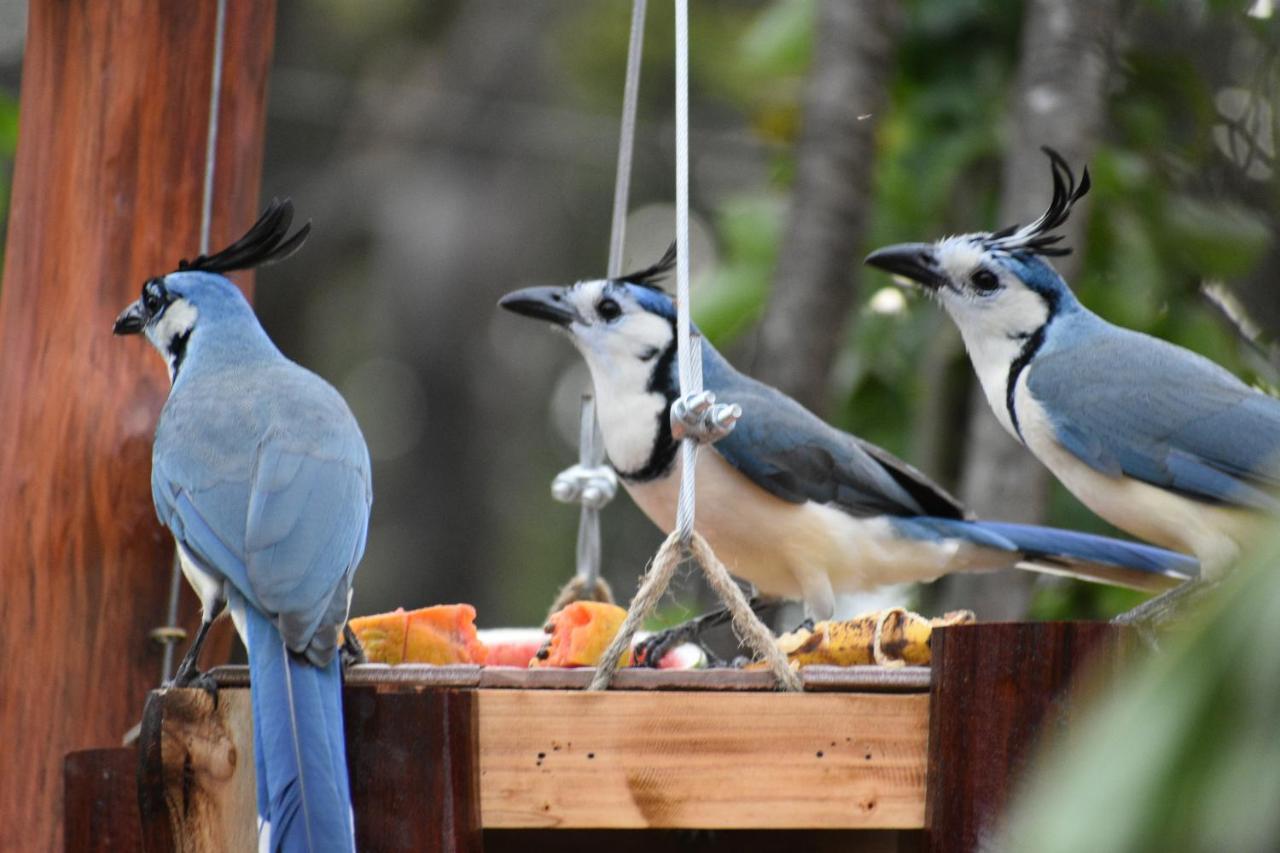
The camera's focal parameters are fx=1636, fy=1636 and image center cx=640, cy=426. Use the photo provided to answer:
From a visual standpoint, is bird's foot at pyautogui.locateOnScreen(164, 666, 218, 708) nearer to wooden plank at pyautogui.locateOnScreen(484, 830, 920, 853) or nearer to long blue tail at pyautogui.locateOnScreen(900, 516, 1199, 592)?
wooden plank at pyautogui.locateOnScreen(484, 830, 920, 853)

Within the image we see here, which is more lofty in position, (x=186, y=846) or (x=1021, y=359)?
(x=1021, y=359)

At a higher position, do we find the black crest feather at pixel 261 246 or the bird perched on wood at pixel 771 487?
the black crest feather at pixel 261 246

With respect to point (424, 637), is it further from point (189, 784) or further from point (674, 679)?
point (674, 679)

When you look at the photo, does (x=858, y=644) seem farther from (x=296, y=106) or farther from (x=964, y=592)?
(x=296, y=106)

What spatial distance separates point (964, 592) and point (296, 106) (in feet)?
24.2

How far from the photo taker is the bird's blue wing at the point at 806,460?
3688mm

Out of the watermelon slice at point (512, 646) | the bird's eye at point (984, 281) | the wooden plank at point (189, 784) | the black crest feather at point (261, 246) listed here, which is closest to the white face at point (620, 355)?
the watermelon slice at point (512, 646)

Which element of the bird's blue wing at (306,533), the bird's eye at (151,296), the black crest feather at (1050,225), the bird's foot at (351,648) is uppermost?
the black crest feather at (1050,225)

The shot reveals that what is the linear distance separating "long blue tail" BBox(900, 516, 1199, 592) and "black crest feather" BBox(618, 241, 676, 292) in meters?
0.83

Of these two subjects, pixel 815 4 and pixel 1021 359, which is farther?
pixel 815 4

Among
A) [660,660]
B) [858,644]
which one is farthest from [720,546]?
[858,644]

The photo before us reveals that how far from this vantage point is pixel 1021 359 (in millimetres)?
3518

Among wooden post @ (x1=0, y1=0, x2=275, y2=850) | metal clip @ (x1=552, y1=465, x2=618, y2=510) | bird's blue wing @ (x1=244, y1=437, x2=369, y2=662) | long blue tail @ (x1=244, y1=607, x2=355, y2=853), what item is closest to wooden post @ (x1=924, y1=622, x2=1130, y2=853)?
long blue tail @ (x1=244, y1=607, x2=355, y2=853)

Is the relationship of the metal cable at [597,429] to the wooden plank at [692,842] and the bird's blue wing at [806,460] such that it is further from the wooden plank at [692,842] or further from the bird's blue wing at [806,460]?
the wooden plank at [692,842]
